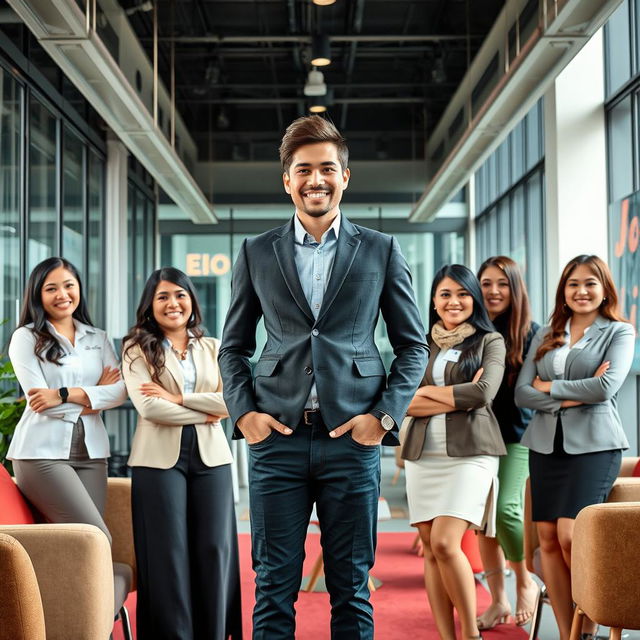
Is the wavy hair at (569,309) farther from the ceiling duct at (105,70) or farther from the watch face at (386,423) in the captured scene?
the ceiling duct at (105,70)

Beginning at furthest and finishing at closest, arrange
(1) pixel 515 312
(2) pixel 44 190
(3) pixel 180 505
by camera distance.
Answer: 1. (2) pixel 44 190
2. (1) pixel 515 312
3. (3) pixel 180 505

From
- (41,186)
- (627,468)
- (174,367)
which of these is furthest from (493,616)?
(41,186)

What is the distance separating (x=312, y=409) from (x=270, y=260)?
1.38ft

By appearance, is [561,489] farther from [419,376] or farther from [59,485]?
[59,485]

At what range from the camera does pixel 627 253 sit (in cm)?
632

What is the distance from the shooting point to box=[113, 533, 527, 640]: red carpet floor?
12.8 feet

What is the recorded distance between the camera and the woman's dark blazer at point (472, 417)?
3480 millimetres

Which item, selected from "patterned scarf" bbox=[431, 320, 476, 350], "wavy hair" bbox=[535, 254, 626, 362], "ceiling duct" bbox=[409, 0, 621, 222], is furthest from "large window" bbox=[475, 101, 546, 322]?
"patterned scarf" bbox=[431, 320, 476, 350]

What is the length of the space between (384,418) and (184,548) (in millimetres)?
1557

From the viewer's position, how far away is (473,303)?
373cm

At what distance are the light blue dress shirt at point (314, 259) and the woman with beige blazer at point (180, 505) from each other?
4.14ft

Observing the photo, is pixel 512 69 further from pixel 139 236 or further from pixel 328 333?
pixel 139 236

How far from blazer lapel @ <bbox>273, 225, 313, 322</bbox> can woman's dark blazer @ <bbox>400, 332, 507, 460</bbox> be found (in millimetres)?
1509

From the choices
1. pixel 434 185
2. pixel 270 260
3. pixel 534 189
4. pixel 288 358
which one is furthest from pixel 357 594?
pixel 534 189
